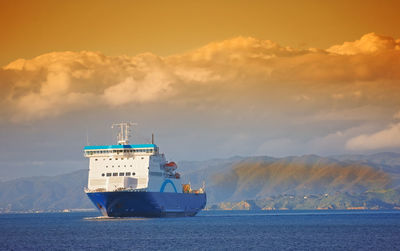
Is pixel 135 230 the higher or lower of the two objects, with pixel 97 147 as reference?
lower

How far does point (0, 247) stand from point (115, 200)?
3413 cm

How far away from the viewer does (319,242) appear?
279 ft

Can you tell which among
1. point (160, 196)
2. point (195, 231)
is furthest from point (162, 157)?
point (195, 231)

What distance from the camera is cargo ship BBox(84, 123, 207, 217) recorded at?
116 meters

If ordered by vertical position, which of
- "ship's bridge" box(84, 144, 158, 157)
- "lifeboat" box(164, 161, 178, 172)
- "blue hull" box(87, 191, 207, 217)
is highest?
"ship's bridge" box(84, 144, 158, 157)

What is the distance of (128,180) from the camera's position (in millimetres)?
117312

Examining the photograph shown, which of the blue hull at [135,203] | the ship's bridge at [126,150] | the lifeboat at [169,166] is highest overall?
the ship's bridge at [126,150]

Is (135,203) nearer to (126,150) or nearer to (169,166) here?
(126,150)

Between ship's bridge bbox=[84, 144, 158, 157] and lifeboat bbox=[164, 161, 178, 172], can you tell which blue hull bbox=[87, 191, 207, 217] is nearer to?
lifeboat bbox=[164, 161, 178, 172]

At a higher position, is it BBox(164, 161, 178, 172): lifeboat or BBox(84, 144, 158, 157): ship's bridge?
BBox(84, 144, 158, 157): ship's bridge

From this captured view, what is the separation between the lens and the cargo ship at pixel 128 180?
379 ft

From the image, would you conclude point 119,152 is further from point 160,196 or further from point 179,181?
point 179,181

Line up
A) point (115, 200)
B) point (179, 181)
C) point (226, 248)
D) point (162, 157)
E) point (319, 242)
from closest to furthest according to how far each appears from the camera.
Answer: point (226, 248) → point (319, 242) → point (115, 200) → point (162, 157) → point (179, 181)

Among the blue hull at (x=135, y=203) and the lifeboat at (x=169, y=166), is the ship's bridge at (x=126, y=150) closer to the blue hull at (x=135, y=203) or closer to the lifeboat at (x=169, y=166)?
the lifeboat at (x=169, y=166)
